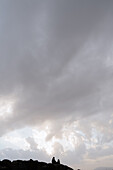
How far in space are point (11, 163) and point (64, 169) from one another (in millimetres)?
23430

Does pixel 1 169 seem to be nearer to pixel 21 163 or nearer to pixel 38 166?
pixel 21 163

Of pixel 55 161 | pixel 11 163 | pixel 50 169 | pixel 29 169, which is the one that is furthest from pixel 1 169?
pixel 55 161

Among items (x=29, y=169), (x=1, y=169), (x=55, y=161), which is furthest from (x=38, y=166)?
(x=1, y=169)

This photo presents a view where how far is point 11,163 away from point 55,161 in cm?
1952

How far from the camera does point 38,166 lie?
239ft

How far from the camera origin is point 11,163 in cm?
6988

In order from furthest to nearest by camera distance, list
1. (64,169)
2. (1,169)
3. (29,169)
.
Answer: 1. (64,169)
2. (29,169)
3. (1,169)

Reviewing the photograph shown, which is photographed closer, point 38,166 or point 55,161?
point 38,166

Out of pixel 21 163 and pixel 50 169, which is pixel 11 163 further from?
pixel 50 169

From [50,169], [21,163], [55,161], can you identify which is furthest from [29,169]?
[55,161]

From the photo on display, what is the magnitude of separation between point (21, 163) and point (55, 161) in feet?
51.5

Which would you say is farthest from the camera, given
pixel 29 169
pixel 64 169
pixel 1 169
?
pixel 64 169

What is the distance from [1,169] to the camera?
63188 millimetres

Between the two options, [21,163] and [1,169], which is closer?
[1,169]
